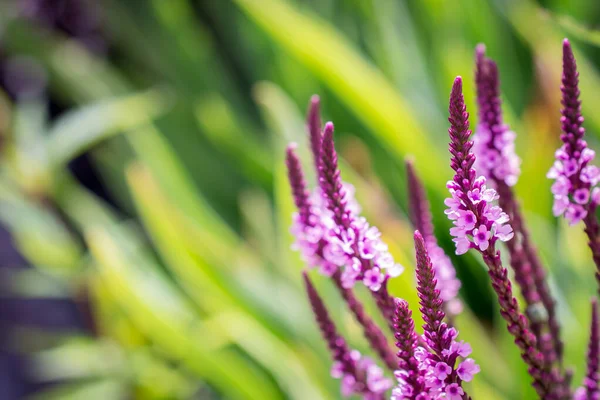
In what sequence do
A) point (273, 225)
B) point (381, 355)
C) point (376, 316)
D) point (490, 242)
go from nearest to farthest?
point (490, 242) → point (381, 355) → point (376, 316) → point (273, 225)

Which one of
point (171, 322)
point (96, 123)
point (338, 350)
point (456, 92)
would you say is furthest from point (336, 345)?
point (96, 123)

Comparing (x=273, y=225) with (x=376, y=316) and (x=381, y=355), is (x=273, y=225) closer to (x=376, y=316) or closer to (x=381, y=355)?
(x=376, y=316)

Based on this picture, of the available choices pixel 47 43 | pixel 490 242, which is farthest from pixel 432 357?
pixel 47 43

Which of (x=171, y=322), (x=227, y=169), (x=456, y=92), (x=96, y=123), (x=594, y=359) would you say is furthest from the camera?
(x=227, y=169)

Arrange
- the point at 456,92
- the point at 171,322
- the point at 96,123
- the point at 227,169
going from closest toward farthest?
the point at 456,92
the point at 171,322
the point at 96,123
the point at 227,169

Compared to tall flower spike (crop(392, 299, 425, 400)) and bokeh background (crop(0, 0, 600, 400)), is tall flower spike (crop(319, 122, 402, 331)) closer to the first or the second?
tall flower spike (crop(392, 299, 425, 400))

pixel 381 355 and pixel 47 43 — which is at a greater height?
pixel 47 43

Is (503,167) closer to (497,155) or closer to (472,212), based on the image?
(497,155)
